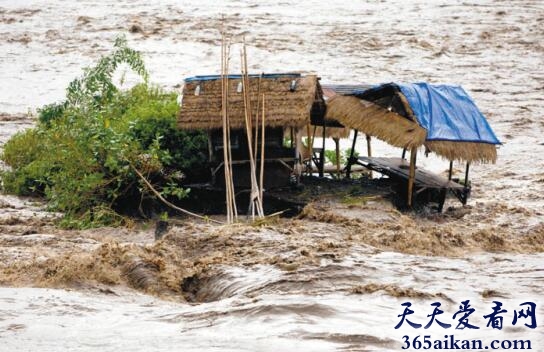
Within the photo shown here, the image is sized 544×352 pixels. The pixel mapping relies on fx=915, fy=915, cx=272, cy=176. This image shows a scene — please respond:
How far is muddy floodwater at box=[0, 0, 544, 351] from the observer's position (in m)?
6.14

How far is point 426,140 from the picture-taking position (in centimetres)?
1249

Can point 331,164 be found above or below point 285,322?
below

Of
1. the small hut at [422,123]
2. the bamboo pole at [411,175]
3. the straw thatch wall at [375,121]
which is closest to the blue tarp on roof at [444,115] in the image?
the small hut at [422,123]

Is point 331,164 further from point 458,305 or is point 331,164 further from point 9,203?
point 458,305

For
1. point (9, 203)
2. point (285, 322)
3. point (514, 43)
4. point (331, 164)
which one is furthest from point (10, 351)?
point (514, 43)

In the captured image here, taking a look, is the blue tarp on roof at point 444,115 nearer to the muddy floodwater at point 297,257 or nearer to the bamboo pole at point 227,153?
the muddy floodwater at point 297,257

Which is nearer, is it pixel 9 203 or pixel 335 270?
pixel 335 270

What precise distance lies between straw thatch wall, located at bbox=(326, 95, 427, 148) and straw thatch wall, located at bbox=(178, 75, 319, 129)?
57 cm

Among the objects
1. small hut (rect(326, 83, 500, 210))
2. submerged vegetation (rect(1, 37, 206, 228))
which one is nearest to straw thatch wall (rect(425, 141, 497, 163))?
small hut (rect(326, 83, 500, 210))

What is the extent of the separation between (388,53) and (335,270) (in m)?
13.9

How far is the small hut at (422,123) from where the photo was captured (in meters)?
12.6

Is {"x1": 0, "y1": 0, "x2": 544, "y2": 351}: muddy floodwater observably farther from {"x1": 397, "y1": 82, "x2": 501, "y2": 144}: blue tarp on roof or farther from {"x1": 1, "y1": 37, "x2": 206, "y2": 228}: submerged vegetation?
{"x1": 397, "y1": 82, "x2": 501, "y2": 144}: blue tarp on roof

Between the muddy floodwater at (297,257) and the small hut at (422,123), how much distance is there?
0.69 m

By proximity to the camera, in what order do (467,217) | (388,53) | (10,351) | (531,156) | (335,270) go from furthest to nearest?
(388,53) < (531,156) < (467,217) < (335,270) < (10,351)
